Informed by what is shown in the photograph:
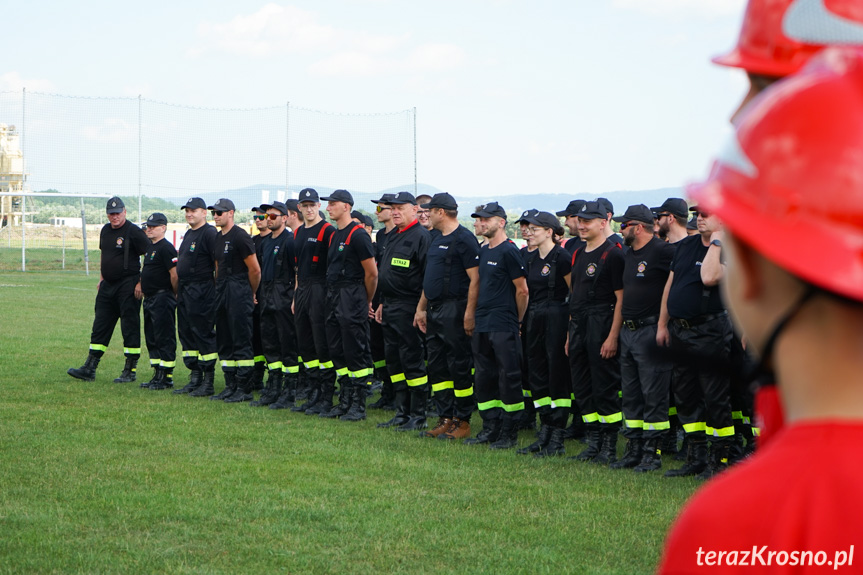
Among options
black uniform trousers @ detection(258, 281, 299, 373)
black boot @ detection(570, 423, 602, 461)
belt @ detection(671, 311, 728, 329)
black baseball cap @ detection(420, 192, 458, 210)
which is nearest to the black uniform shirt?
black baseball cap @ detection(420, 192, 458, 210)

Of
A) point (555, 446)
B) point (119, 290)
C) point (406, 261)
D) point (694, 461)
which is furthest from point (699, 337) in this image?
point (119, 290)

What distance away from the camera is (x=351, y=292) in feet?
33.6

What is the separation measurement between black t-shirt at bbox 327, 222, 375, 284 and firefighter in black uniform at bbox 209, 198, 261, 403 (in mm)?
1484

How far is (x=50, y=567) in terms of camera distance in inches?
Result: 197

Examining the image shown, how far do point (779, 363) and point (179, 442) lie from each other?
318 inches

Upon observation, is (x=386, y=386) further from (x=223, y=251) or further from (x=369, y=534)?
(x=369, y=534)

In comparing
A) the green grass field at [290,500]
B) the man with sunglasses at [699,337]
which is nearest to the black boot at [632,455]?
the green grass field at [290,500]

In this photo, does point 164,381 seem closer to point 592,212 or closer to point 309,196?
point 309,196

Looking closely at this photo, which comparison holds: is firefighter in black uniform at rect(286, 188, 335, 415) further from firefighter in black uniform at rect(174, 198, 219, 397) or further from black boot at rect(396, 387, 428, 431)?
firefighter in black uniform at rect(174, 198, 219, 397)

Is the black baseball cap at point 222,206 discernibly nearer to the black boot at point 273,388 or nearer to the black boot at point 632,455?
the black boot at point 273,388

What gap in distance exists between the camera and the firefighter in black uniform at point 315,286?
10.5 meters

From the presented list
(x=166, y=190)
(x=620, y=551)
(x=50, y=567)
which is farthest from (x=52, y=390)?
(x=166, y=190)

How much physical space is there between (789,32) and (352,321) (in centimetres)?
910

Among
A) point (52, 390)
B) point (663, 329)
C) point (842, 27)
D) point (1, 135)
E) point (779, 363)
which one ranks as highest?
point (1, 135)
